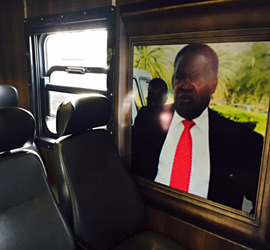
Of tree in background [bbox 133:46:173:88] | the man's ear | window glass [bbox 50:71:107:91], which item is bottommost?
window glass [bbox 50:71:107:91]

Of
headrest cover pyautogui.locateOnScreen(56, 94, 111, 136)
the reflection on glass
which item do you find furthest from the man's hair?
headrest cover pyautogui.locateOnScreen(56, 94, 111, 136)

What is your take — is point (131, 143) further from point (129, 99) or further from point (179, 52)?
point (179, 52)

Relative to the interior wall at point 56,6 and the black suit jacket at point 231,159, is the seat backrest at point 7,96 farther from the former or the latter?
the black suit jacket at point 231,159

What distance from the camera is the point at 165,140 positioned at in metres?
1.71

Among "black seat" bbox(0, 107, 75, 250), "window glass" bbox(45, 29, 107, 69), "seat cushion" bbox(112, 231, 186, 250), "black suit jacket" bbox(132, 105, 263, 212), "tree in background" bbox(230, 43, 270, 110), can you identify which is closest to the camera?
"black seat" bbox(0, 107, 75, 250)

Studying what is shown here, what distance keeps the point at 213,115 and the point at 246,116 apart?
0.18 m

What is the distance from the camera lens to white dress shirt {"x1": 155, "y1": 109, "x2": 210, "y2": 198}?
1523mm

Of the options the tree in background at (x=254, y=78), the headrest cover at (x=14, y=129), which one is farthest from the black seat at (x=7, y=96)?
the tree in background at (x=254, y=78)

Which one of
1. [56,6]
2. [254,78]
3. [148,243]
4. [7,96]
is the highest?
[56,6]

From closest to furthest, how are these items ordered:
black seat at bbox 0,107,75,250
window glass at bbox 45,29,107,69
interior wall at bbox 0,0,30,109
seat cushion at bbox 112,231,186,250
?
1. black seat at bbox 0,107,75,250
2. seat cushion at bbox 112,231,186,250
3. window glass at bbox 45,29,107,69
4. interior wall at bbox 0,0,30,109

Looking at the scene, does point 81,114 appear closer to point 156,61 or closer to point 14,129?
point 14,129

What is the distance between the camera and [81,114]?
4.75ft

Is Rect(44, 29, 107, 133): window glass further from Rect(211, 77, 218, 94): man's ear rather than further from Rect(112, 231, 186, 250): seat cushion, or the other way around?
Rect(112, 231, 186, 250): seat cushion

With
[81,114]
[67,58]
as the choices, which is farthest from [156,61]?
[67,58]
